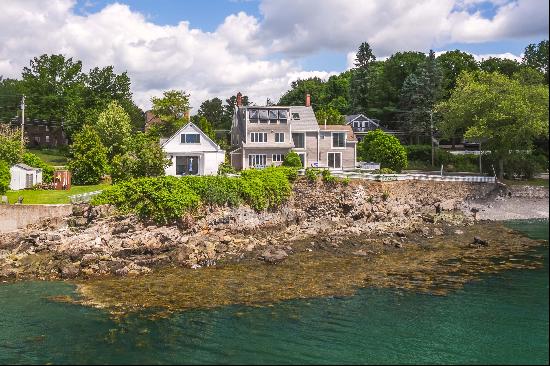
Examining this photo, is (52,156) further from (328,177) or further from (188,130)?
(328,177)

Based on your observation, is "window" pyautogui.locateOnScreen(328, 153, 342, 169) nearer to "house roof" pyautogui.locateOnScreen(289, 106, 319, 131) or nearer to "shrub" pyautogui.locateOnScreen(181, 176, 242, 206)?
"house roof" pyautogui.locateOnScreen(289, 106, 319, 131)

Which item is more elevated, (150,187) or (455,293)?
(150,187)

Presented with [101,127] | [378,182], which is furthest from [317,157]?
[101,127]

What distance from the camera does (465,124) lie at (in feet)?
176

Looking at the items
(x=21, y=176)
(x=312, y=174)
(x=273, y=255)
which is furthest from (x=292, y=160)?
(x=21, y=176)

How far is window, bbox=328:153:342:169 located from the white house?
603 inches

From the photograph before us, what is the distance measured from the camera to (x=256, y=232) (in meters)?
41.9

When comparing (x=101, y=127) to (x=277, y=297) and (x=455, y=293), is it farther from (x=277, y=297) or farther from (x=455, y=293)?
(x=455, y=293)

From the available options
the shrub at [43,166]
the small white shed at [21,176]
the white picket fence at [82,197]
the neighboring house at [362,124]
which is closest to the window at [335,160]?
the neighboring house at [362,124]

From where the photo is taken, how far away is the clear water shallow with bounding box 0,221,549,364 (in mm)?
17875

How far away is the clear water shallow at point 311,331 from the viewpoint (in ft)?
58.6

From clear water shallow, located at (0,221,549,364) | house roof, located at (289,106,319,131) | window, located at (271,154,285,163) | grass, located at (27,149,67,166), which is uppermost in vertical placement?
house roof, located at (289,106,319,131)

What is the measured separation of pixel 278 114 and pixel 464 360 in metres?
43.8

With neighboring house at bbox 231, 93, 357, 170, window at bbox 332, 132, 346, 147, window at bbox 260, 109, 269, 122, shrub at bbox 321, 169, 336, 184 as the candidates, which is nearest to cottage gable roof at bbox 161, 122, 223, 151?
neighboring house at bbox 231, 93, 357, 170
